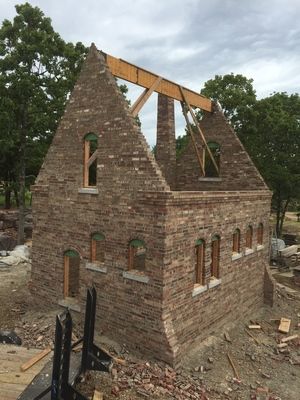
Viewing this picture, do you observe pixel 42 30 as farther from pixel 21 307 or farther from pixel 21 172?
pixel 21 307

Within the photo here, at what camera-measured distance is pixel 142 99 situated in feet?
38.7

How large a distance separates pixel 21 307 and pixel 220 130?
1068cm

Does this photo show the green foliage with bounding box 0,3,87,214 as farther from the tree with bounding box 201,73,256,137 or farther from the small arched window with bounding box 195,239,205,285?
the small arched window with bounding box 195,239,205,285

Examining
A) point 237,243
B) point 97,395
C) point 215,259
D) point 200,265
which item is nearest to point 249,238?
point 237,243

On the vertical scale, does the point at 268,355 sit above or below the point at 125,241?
below

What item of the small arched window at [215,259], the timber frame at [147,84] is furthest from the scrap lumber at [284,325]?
the timber frame at [147,84]

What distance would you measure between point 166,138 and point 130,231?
7321 millimetres

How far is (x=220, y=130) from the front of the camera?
1625 centimetres

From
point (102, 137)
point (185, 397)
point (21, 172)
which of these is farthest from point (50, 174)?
point (21, 172)

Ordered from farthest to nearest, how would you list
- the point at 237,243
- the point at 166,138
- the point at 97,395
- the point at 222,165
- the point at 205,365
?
the point at 166,138 < the point at 222,165 < the point at 237,243 < the point at 205,365 < the point at 97,395

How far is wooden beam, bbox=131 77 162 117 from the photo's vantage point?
1116cm

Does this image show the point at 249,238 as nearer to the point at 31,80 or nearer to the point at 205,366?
the point at 205,366

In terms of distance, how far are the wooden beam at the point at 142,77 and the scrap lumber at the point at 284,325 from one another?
8989 mm

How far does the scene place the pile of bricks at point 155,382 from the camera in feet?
27.3
